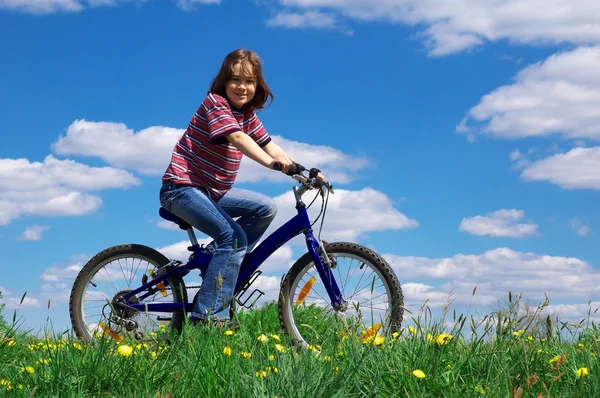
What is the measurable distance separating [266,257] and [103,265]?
1.94 meters

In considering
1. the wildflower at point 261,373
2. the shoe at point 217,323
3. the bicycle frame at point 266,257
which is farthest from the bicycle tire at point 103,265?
the wildflower at point 261,373

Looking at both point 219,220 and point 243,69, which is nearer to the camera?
point 219,220

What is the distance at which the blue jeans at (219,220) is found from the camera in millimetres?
6098

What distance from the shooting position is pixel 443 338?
3.83 m

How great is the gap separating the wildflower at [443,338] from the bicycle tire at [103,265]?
348 cm

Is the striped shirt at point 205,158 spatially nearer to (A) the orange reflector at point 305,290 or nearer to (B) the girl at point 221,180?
(B) the girl at point 221,180

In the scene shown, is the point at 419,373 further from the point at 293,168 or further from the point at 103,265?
the point at 103,265

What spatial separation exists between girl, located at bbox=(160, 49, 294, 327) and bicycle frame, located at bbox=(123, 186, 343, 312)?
5.6 inches

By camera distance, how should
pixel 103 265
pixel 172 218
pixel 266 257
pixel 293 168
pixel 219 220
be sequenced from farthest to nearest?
pixel 103 265, pixel 172 218, pixel 266 257, pixel 219 220, pixel 293 168

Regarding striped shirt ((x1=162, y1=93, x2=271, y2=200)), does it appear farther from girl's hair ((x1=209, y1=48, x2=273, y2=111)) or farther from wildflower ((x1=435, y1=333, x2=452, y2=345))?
wildflower ((x1=435, y1=333, x2=452, y2=345))

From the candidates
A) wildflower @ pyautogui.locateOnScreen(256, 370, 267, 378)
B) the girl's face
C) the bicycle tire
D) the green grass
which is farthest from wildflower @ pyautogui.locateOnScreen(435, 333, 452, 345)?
the bicycle tire

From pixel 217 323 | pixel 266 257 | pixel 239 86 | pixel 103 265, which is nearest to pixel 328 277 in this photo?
pixel 266 257

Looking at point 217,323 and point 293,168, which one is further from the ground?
point 293,168

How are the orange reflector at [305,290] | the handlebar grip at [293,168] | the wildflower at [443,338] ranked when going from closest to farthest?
the wildflower at [443,338], the handlebar grip at [293,168], the orange reflector at [305,290]
